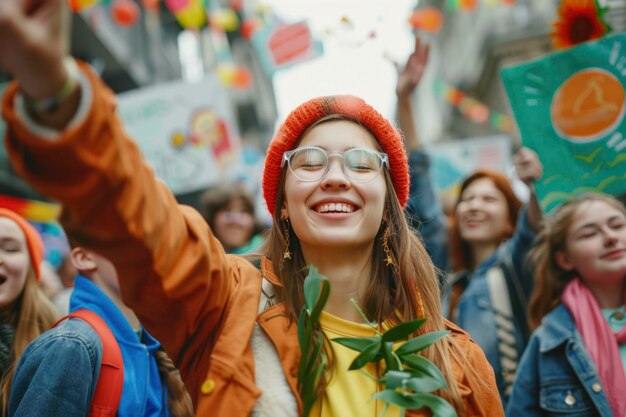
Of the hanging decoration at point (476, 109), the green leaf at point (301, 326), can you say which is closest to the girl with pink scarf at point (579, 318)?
the green leaf at point (301, 326)

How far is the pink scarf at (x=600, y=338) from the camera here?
2.73 metres

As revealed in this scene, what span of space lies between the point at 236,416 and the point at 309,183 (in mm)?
675

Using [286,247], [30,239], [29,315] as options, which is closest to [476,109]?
[30,239]

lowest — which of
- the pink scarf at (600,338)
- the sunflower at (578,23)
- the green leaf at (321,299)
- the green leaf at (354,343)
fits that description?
the pink scarf at (600,338)

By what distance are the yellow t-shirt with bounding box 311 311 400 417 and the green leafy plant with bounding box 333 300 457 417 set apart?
4 cm

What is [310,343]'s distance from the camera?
1.80 metres

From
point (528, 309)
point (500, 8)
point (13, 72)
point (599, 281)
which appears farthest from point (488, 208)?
point (500, 8)

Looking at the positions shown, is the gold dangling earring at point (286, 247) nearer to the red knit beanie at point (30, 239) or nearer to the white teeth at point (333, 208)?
the white teeth at point (333, 208)

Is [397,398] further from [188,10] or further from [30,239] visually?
[188,10]

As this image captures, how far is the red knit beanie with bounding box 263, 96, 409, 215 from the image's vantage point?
212 cm

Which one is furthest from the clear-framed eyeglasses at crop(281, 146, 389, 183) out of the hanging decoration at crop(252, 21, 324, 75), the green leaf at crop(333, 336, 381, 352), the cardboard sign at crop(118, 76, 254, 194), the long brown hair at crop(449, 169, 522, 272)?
the hanging decoration at crop(252, 21, 324, 75)

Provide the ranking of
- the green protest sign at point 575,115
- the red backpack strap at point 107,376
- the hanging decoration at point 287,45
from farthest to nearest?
1. the hanging decoration at point 287,45
2. the green protest sign at point 575,115
3. the red backpack strap at point 107,376

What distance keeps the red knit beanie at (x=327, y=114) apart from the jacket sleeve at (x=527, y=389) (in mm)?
1249

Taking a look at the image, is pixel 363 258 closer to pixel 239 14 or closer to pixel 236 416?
pixel 236 416
